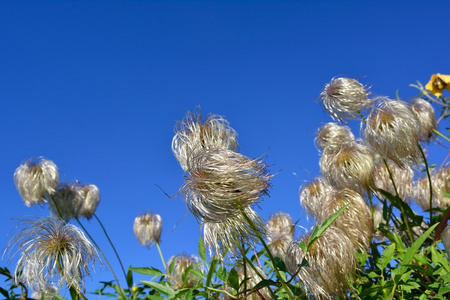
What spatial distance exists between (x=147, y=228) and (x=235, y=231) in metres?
3.29

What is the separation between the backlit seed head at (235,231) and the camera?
1392 mm

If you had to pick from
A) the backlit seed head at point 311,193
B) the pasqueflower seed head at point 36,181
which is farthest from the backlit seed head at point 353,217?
the pasqueflower seed head at point 36,181

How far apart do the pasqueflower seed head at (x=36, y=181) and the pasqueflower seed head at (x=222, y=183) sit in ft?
8.74

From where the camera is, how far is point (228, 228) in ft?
4.59

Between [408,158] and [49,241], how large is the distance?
1.44 metres

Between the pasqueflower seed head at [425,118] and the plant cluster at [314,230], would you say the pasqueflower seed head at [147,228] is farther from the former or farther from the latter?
the pasqueflower seed head at [425,118]

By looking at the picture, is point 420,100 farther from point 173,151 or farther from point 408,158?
point 173,151

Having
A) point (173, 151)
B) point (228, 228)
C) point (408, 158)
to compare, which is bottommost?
point (228, 228)

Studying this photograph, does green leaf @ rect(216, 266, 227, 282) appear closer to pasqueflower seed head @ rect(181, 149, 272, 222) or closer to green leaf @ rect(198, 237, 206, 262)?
green leaf @ rect(198, 237, 206, 262)

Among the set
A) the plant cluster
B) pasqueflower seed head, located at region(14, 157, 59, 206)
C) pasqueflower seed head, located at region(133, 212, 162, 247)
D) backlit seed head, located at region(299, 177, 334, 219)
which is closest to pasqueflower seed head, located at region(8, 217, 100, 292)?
the plant cluster

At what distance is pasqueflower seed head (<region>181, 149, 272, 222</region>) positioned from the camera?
47.4 inches

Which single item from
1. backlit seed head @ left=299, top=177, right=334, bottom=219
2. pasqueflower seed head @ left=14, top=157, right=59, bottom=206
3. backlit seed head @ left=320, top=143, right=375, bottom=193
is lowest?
backlit seed head @ left=320, top=143, right=375, bottom=193

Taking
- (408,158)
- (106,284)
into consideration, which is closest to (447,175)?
(408,158)

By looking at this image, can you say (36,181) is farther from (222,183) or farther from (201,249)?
(222,183)
